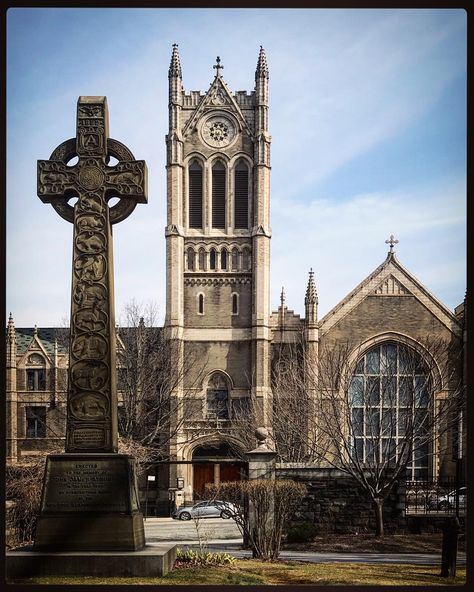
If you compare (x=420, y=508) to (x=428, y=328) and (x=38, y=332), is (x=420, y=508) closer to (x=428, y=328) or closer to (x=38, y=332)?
(x=428, y=328)

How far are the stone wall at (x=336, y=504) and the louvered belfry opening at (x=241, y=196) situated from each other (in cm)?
2917

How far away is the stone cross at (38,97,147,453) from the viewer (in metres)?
11.5

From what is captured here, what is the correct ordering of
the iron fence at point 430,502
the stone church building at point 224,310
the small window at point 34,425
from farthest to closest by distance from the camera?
the small window at point 34,425
the stone church building at point 224,310
the iron fence at point 430,502

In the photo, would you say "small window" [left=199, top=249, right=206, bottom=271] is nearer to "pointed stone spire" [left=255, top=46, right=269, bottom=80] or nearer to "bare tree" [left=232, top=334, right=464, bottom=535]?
"bare tree" [left=232, top=334, right=464, bottom=535]

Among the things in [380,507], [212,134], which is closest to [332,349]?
[212,134]

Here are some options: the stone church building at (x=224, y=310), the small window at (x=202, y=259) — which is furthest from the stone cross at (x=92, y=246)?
the small window at (x=202, y=259)

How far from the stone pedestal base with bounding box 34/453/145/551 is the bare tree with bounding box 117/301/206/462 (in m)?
22.9

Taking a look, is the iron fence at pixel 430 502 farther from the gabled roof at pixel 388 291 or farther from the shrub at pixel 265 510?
the gabled roof at pixel 388 291

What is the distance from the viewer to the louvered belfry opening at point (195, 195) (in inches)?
1870

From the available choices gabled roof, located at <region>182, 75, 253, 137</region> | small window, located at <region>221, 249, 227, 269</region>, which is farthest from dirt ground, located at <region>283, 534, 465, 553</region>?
gabled roof, located at <region>182, 75, 253, 137</region>

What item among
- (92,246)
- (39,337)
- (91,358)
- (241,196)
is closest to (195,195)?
(241,196)

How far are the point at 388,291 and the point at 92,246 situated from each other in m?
35.1

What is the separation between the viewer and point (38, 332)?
52.0 metres

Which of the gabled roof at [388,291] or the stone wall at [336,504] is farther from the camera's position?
the gabled roof at [388,291]
